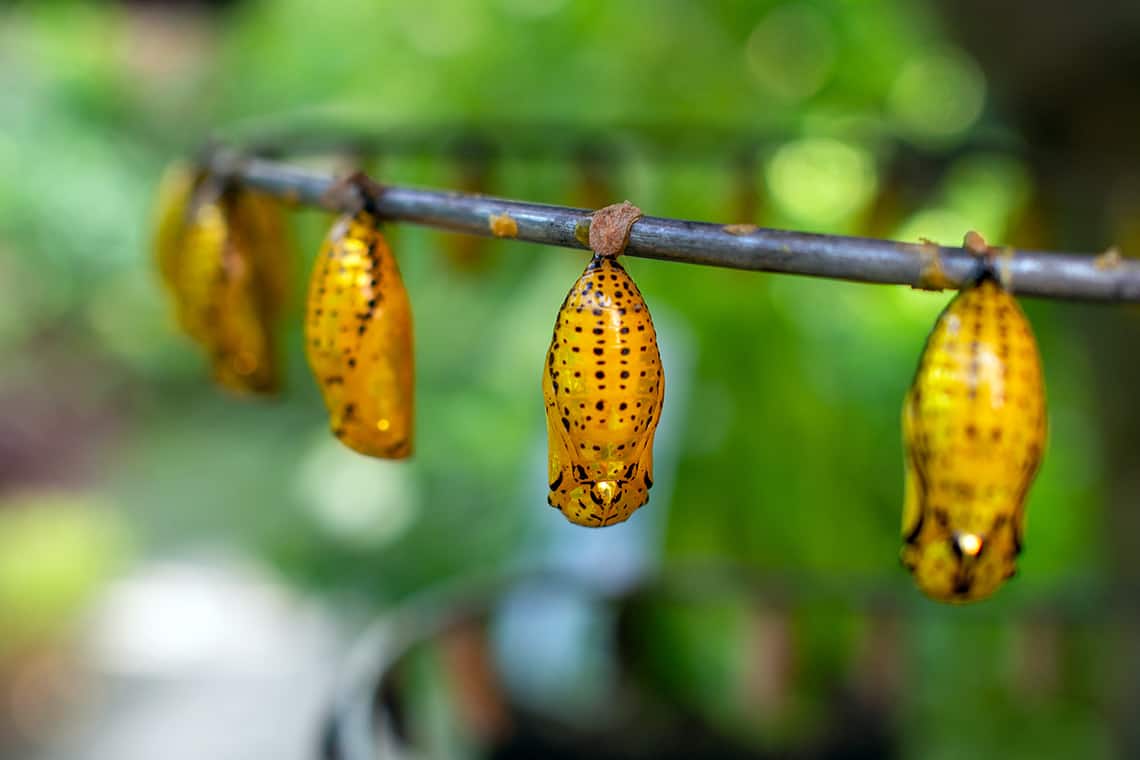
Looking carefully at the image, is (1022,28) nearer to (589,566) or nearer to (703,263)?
(703,263)

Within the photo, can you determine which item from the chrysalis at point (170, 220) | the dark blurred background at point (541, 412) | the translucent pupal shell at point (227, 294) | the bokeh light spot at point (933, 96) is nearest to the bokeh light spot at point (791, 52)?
the dark blurred background at point (541, 412)

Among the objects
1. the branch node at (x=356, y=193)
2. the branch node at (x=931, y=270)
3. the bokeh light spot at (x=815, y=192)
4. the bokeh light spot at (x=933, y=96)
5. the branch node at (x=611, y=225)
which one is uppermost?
the bokeh light spot at (x=933, y=96)

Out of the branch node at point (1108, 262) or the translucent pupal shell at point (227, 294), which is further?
the translucent pupal shell at point (227, 294)

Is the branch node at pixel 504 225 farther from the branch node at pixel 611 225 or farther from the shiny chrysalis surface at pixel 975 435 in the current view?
the shiny chrysalis surface at pixel 975 435

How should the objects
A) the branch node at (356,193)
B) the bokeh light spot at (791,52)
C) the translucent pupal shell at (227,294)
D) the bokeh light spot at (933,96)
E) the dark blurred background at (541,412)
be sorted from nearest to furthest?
the branch node at (356,193), the translucent pupal shell at (227,294), the dark blurred background at (541,412), the bokeh light spot at (791,52), the bokeh light spot at (933,96)

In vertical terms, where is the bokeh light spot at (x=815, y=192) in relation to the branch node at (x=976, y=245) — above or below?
above

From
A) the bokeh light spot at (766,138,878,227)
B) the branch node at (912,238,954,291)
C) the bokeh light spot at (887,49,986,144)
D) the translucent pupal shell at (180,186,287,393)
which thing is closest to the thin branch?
the branch node at (912,238,954,291)

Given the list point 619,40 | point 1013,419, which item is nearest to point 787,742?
point 1013,419

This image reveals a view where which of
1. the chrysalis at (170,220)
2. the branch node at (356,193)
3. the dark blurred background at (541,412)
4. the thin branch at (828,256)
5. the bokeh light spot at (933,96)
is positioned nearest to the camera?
the thin branch at (828,256)
